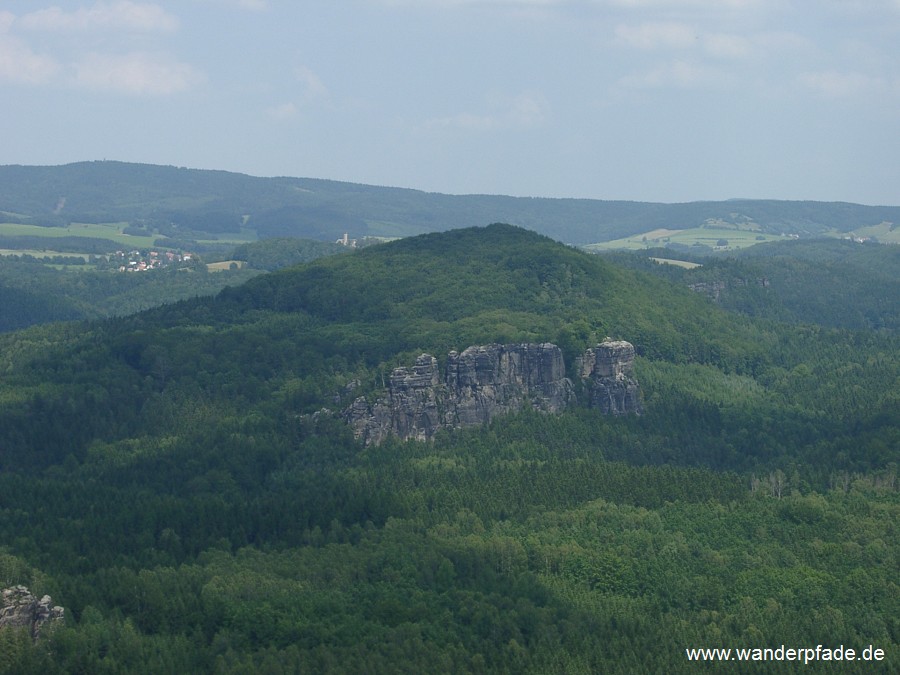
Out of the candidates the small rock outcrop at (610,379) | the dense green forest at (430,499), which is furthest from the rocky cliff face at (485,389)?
the dense green forest at (430,499)

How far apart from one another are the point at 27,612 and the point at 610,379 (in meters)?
84.7

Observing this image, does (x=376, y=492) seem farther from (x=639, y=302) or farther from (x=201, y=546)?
(x=639, y=302)

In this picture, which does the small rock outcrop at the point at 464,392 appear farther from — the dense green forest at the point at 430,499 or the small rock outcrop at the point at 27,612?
the small rock outcrop at the point at 27,612

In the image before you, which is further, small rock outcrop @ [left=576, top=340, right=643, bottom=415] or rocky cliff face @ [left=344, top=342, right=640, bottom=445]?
small rock outcrop @ [left=576, top=340, right=643, bottom=415]

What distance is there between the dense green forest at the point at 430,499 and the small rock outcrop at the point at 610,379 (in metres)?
2.37

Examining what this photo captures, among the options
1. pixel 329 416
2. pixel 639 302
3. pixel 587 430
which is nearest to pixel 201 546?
pixel 329 416

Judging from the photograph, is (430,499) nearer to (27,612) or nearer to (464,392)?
(464,392)

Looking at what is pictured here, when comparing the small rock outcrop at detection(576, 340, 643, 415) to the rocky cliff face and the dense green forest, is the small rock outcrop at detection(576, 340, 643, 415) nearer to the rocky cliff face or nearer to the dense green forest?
the rocky cliff face

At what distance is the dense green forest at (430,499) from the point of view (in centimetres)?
9688

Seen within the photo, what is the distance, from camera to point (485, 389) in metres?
158

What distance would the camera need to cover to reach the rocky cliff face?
15200 centimetres

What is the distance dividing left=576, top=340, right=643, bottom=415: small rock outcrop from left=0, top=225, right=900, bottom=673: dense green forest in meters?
2.37

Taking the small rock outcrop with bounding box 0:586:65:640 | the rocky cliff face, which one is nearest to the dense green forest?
the small rock outcrop with bounding box 0:586:65:640

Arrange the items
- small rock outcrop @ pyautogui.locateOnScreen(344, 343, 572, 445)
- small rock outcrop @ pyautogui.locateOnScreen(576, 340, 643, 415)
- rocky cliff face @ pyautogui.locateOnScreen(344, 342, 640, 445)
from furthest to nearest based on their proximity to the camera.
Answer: small rock outcrop @ pyautogui.locateOnScreen(576, 340, 643, 415), rocky cliff face @ pyautogui.locateOnScreen(344, 342, 640, 445), small rock outcrop @ pyautogui.locateOnScreen(344, 343, 572, 445)
